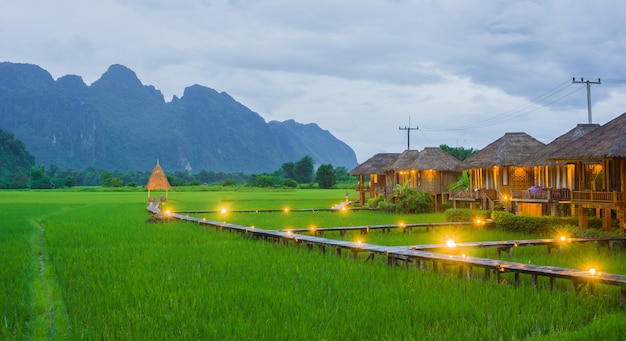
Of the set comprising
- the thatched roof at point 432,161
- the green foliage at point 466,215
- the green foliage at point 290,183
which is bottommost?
the green foliage at point 466,215

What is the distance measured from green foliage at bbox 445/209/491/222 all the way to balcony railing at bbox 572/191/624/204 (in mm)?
4342

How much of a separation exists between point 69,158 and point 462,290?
145 m

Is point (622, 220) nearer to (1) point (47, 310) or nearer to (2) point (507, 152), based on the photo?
(2) point (507, 152)

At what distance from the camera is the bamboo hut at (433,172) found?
107 ft

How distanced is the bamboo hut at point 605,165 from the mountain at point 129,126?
5256 inches

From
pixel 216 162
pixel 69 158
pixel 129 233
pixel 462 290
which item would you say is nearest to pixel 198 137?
pixel 216 162

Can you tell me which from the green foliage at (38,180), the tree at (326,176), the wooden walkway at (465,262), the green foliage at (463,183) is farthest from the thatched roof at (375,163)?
the green foliage at (38,180)

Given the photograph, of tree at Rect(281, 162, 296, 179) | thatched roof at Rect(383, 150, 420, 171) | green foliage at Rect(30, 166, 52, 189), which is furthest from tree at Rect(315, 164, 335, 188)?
thatched roof at Rect(383, 150, 420, 171)

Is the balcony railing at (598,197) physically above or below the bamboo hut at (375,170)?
below

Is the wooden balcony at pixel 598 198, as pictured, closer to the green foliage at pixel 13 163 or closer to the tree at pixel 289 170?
the green foliage at pixel 13 163

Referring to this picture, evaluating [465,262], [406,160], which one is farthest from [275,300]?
[406,160]

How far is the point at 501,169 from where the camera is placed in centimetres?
2622

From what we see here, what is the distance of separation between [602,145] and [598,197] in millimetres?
1442

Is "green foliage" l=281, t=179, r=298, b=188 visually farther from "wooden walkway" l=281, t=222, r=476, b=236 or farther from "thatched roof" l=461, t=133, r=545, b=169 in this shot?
"wooden walkway" l=281, t=222, r=476, b=236
